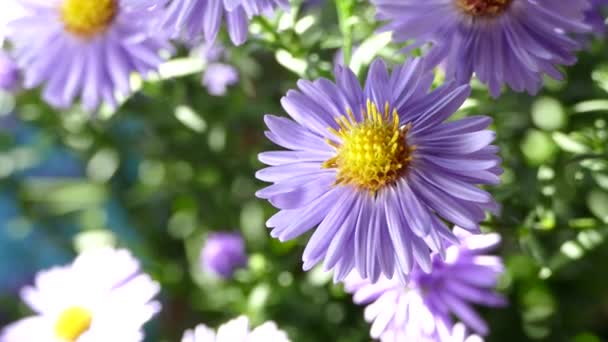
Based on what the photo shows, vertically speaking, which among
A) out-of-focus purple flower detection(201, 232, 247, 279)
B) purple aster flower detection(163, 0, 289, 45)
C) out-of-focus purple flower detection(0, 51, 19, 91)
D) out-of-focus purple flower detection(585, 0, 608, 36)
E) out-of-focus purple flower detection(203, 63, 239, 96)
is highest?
out-of-focus purple flower detection(0, 51, 19, 91)

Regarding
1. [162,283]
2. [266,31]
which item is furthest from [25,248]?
[266,31]

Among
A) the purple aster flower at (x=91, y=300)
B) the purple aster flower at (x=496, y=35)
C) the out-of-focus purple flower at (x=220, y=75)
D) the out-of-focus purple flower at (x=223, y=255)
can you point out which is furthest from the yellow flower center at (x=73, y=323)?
the purple aster flower at (x=496, y=35)

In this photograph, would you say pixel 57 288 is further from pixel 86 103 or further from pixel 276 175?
pixel 276 175

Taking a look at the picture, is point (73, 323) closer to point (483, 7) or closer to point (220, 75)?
point (220, 75)

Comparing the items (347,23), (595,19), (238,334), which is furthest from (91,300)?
(595,19)

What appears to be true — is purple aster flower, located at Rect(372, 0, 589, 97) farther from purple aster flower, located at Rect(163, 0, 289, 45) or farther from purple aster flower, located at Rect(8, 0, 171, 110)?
purple aster flower, located at Rect(8, 0, 171, 110)

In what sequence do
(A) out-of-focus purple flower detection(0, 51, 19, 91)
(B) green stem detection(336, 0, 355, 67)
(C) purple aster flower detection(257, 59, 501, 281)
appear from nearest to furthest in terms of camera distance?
(C) purple aster flower detection(257, 59, 501, 281) → (B) green stem detection(336, 0, 355, 67) → (A) out-of-focus purple flower detection(0, 51, 19, 91)

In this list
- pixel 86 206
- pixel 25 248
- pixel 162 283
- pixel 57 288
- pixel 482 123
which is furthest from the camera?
pixel 25 248

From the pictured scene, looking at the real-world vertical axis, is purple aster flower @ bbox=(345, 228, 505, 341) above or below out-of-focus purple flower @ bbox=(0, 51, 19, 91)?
below

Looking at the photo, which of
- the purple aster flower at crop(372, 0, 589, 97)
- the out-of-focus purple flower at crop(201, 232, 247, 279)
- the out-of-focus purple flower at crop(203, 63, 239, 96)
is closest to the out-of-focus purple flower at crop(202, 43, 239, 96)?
the out-of-focus purple flower at crop(203, 63, 239, 96)
